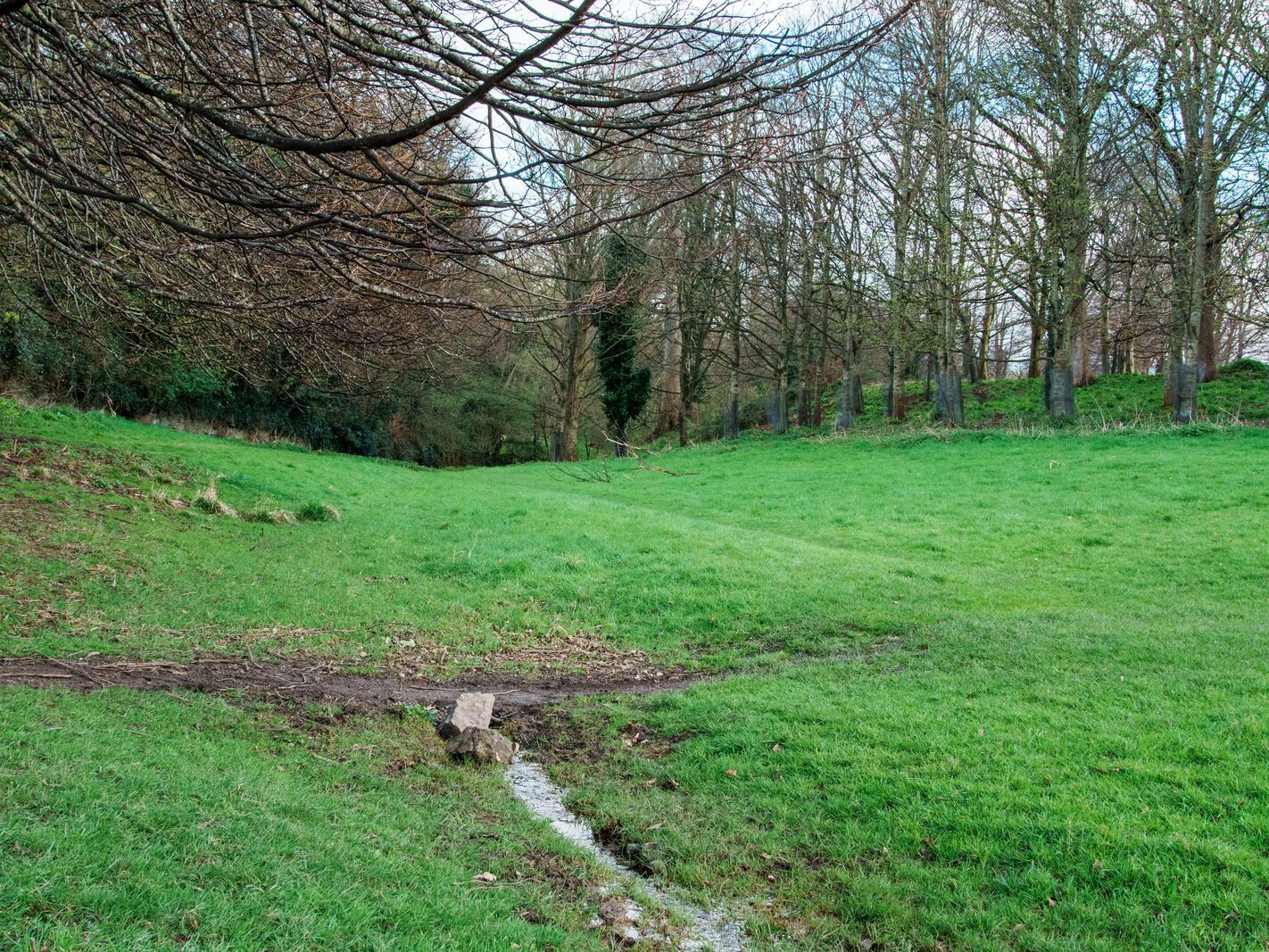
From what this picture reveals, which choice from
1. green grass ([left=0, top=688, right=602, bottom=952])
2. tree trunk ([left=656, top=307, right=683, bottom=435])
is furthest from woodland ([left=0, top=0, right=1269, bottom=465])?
green grass ([left=0, top=688, right=602, bottom=952])

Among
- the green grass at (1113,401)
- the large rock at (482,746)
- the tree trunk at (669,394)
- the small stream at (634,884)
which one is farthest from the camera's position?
the tree trunk at (669,394)

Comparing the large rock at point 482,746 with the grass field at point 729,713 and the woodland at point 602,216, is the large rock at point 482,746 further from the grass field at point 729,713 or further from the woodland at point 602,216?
the woodland at point 602,216

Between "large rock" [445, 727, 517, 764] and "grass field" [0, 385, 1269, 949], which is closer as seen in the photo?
"grass field" [0, 385, 1269, 949]

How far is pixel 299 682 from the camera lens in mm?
7422

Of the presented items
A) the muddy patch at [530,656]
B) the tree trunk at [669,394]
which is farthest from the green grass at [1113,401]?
the muddy patch at [530,656]

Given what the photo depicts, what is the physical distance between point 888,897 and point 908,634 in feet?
16.6

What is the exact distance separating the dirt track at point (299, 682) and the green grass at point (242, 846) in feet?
2.92

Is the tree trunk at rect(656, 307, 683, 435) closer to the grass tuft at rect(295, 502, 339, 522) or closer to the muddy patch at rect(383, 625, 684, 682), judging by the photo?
the grass tuft at rect(295, 502, 339, 522)

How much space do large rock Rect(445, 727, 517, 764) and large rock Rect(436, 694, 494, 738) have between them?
100mm

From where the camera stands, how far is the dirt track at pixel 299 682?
253 inches

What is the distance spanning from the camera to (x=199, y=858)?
356cm

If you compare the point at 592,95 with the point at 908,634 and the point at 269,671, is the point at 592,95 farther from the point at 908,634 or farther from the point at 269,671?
the point at 908,634

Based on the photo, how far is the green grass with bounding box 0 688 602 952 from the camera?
3.14 m

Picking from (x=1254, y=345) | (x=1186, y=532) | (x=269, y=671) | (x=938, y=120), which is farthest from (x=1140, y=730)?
(x=1254, y=345)
